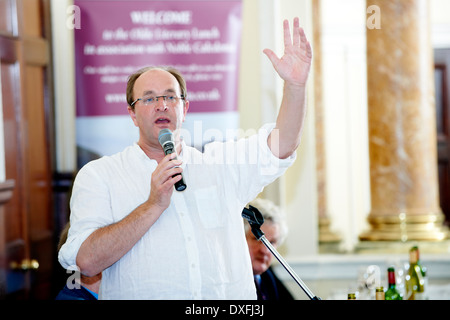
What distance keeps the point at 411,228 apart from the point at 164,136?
286cm

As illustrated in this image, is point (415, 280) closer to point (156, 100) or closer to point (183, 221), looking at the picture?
point (183, 221)

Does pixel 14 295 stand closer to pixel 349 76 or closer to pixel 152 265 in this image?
pixel 152 265

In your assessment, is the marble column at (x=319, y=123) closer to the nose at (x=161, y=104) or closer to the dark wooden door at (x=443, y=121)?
the dark wooden door at (x=443, y=121)

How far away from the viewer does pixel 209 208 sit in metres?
1.67

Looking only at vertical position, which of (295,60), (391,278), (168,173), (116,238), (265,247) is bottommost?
(391,278)

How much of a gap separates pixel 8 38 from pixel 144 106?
7.72ft

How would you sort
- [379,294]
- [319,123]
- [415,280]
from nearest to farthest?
[379,294]
[415,280]
[319,123]

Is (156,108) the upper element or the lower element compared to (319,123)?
lower

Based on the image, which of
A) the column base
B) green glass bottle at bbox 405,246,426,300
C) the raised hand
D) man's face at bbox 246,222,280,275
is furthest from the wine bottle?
the column base

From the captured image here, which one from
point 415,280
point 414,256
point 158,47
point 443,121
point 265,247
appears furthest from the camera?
point 443,121

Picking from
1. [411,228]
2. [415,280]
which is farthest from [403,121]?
[415,280]

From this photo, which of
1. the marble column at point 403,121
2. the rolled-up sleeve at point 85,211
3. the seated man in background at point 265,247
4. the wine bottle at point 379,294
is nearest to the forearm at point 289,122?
the rolled-up sleeve at point 85,211

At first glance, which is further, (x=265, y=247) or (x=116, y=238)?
(x=265, y=247)
